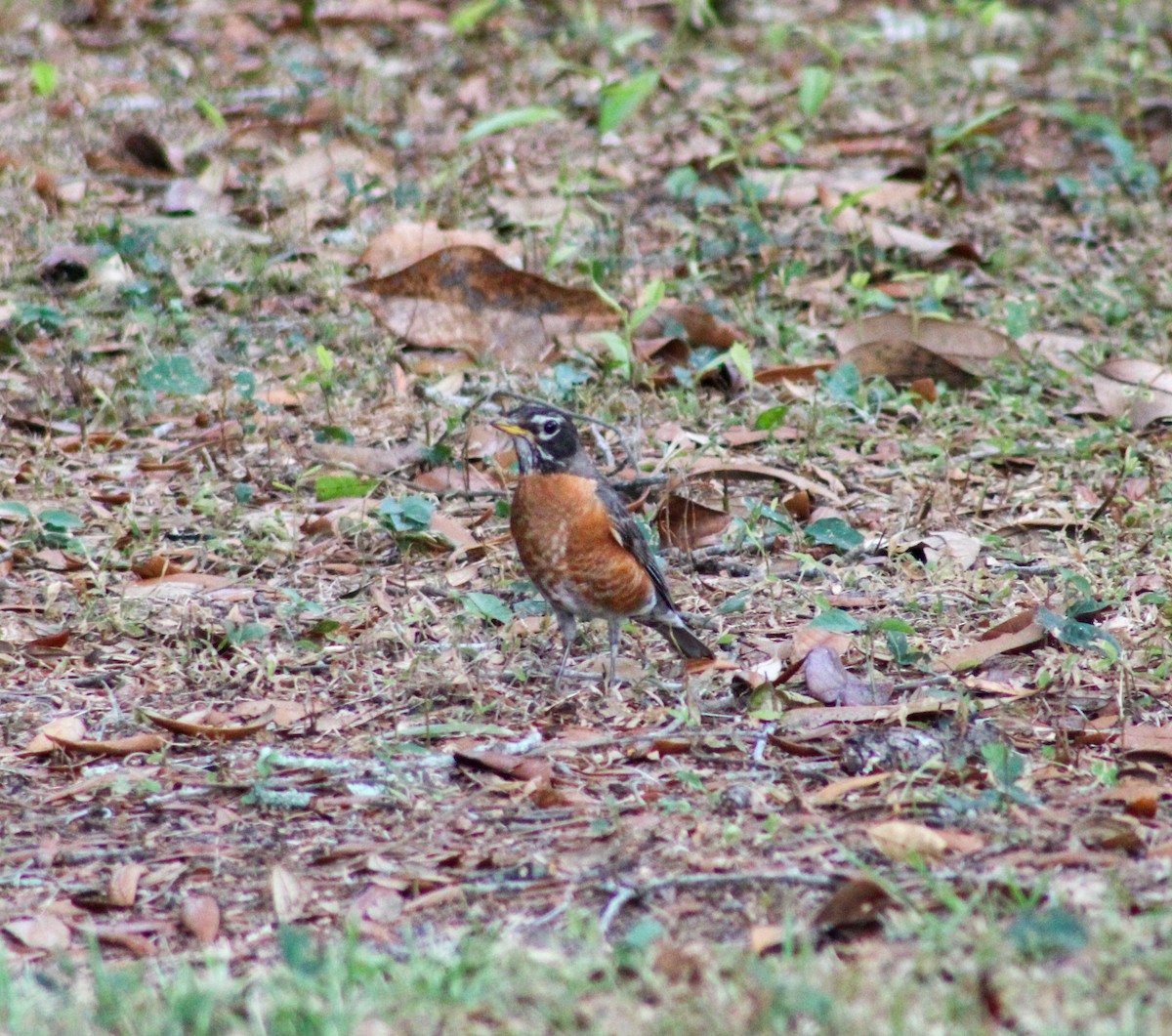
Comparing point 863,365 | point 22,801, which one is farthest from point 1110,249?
point 22,801

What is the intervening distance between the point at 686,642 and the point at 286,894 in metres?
1.75

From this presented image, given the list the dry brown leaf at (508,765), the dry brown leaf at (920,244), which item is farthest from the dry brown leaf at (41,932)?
the dry brown leaf at (920,244)

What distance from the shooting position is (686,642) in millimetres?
5000

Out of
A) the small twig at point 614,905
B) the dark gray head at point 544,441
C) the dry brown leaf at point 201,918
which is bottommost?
the dry brown leaf at point 201,918

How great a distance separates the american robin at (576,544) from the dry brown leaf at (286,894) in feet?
4.42

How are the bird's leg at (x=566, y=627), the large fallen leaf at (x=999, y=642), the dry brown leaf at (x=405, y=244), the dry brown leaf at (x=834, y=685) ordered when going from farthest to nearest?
the dry brown leaf at (x=405, y=244), the bird's leg at (x=566, y=627), the large fallen leaf at (x=999, y=642), the dry brown leaf at (x=834, y=685)

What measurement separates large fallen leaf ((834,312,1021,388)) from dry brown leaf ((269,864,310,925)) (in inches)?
155

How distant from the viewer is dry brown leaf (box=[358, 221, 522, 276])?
7328 mm

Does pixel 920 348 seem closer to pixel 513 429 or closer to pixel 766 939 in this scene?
pixel 513 429

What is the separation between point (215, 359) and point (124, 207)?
163cm

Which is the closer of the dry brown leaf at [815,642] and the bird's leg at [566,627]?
the dry brown leaf at [815,642]

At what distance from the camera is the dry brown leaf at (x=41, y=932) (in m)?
3.48

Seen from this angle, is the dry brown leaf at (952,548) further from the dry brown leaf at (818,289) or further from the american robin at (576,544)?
the dry brown leaf at (818,289)

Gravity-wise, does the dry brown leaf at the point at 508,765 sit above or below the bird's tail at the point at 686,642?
above
